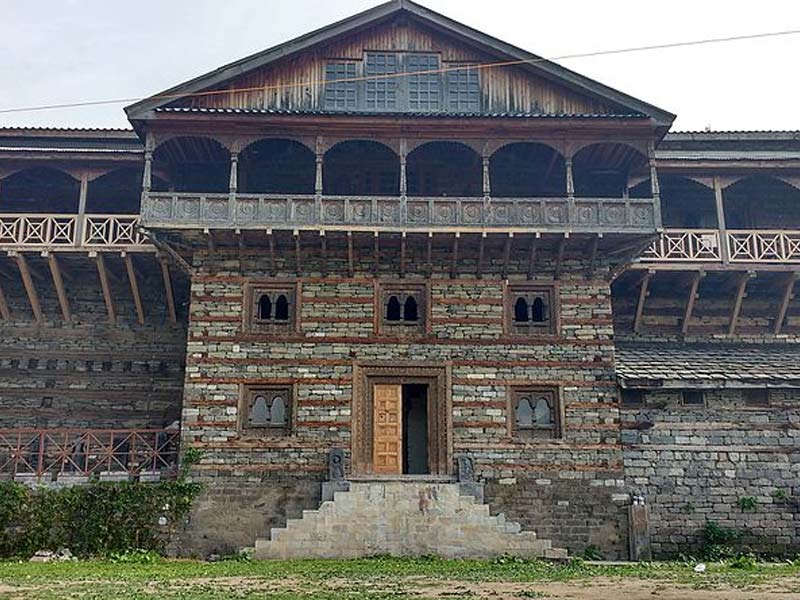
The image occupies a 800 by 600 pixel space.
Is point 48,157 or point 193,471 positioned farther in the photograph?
point 48,157

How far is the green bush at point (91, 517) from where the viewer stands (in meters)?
20.9

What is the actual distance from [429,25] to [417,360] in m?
9.68

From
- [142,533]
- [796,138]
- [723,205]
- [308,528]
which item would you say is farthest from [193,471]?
[796,138]

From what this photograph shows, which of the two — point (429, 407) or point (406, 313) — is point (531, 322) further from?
point (429, 407)

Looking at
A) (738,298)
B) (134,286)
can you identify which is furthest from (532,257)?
(134,286)

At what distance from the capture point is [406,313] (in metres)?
23.6

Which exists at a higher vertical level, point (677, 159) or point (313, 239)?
point (677, 159)

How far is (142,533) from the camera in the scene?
69.7 ft

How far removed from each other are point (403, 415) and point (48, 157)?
12.1m

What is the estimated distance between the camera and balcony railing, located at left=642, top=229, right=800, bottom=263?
24.8 m

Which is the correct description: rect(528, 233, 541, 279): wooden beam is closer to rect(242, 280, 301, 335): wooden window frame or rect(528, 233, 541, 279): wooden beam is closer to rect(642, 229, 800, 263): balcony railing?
rect(642, 229, 800, 263): balcony railing

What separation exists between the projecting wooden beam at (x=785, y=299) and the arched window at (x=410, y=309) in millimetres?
10715

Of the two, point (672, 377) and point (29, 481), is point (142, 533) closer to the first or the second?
point (29, 481)

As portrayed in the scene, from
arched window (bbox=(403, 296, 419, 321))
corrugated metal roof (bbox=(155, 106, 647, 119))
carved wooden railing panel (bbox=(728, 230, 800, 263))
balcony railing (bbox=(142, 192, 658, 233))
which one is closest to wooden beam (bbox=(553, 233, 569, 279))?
balcony railing (bbox=(142, 192, 658, 233))
